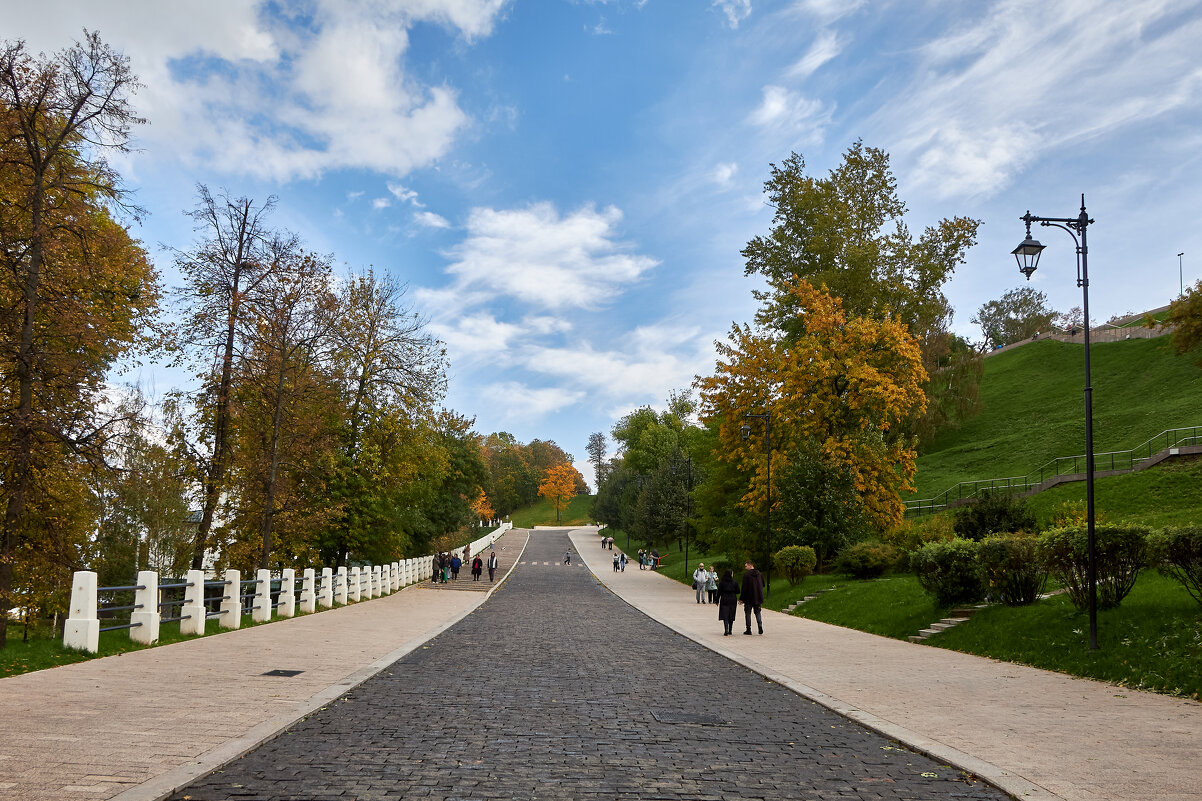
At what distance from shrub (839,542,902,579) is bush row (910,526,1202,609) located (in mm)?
8490

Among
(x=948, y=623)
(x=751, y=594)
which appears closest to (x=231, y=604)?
(x=751, y=594)

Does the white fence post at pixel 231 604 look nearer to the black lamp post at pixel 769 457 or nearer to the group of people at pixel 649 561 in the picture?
the black lamp post at pixel 769 457

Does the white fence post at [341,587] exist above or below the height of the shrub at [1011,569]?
below

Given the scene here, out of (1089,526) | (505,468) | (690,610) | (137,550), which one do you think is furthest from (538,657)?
(505,468)

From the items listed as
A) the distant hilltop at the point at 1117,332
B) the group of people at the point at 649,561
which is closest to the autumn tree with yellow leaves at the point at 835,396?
the group of people at the point at 649,561

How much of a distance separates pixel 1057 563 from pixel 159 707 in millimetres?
14045

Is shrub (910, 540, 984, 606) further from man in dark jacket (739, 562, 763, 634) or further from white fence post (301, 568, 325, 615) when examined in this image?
white fence post (301, 568, 325, 615)

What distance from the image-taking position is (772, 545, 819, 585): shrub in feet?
102

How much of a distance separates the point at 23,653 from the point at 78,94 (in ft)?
30.2

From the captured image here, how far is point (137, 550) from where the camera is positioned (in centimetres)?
3656

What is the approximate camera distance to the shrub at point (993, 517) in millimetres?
26422

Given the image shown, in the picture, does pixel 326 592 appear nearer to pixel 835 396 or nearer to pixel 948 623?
pixel 948 623

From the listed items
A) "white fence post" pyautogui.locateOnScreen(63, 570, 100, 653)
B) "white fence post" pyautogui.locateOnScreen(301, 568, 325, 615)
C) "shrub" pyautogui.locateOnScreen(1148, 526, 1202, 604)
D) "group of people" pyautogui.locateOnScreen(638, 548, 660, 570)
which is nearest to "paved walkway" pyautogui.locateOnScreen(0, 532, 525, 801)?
"white fence post" pyautogui.locateOnScreen(63, 570, 100, 653)

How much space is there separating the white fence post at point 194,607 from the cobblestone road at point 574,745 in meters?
5.98
